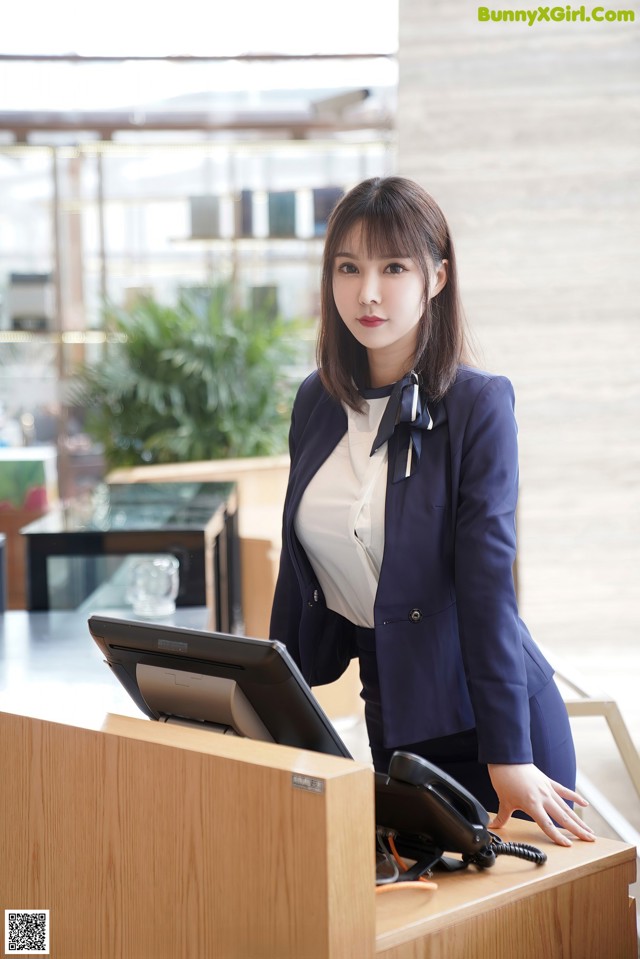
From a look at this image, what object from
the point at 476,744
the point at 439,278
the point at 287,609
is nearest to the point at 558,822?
the point at 476,744

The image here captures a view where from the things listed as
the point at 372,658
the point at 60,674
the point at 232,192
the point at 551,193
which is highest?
the point at 232,192

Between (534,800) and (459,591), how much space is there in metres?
0.28

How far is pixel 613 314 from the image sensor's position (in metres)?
4.74

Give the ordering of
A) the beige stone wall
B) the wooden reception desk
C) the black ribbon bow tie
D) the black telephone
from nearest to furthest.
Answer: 1. the wooden reception desk
2. the black telephone
3. the black ribbon bow tie
4. the beige stone wall

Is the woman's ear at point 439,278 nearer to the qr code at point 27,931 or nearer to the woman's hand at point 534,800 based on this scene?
the woman's hand at point 534,800

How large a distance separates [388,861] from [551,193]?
3.89 meters

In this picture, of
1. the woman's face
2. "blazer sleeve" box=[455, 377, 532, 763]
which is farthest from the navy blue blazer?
the woman's face

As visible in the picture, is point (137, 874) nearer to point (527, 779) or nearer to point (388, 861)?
point (388, 861)

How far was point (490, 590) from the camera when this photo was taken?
4.76ft

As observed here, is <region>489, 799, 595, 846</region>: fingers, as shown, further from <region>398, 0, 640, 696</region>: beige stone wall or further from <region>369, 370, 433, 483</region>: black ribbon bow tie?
<region>398, 0, 640, 696</region>: beige stone wall

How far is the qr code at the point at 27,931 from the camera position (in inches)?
50.3

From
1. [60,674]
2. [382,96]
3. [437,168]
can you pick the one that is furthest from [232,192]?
[60,674]

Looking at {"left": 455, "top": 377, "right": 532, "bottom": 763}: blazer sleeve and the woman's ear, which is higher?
the woman's ear

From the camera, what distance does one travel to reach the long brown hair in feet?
5.08
